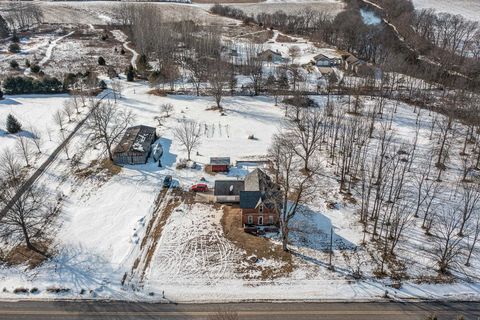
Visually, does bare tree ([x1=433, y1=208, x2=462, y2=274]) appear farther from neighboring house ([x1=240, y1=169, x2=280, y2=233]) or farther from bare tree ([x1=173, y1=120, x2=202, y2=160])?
bare tree ([x1=173, y1=120, x2=202, y2=160])

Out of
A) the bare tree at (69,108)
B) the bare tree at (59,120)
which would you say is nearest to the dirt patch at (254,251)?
the bare tree at (59,120)

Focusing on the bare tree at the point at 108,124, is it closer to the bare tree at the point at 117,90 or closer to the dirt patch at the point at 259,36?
the bare tree at the point at 117,90

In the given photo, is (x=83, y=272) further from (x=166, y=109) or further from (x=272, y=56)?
(x=272, y=56)

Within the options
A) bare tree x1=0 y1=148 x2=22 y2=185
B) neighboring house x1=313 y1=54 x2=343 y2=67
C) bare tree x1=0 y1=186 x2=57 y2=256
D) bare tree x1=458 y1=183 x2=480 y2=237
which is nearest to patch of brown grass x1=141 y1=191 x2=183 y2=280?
bare tree x1=0 y1=186 x2=57 y2=256

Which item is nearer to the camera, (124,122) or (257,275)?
(257,275)

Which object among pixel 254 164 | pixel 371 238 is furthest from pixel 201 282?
pixel 254 164

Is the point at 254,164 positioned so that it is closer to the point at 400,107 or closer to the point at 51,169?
the point at 51,169
